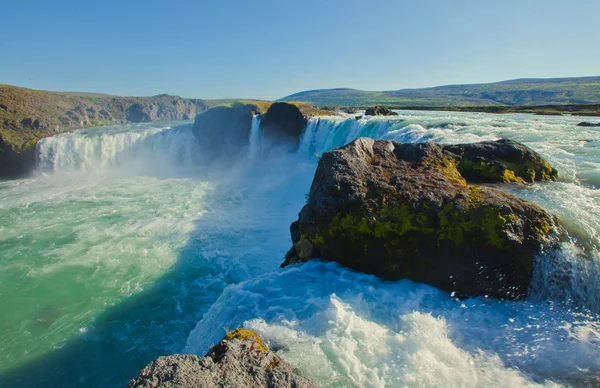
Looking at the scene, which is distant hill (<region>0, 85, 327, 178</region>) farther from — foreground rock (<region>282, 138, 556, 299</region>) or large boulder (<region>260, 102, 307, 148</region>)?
foreground rock (<region>282, 138, 556, 299</region>)

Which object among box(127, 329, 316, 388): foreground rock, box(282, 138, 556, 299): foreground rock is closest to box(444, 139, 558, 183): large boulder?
box(282, 138, 556, 299): foreground rock

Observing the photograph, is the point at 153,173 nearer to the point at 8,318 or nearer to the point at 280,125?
the point at 280,125

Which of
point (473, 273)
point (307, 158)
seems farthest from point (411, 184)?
point (307, 158)

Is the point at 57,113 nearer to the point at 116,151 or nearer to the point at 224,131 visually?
the point at 116,151

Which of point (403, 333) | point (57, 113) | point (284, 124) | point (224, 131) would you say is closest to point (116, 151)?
point (224, 131)

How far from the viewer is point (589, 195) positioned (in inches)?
358

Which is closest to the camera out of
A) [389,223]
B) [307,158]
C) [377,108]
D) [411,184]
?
[389,223]

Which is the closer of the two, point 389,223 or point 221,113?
point 389,223

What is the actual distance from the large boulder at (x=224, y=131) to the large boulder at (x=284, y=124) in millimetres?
7072

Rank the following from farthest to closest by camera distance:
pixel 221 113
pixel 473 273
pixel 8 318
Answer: pixel 221 113
pixel 8 318
pixel 473 273

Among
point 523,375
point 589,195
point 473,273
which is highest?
point 589,195

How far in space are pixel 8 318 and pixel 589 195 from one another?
58.7 ft

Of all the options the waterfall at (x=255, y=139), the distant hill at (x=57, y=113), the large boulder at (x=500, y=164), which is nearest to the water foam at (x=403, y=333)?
the large boulder at (x=500, y=164)

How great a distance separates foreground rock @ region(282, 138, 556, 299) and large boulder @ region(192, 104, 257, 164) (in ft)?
119
